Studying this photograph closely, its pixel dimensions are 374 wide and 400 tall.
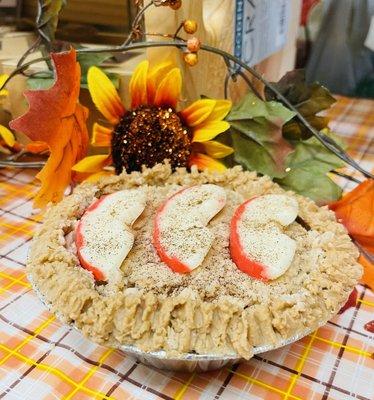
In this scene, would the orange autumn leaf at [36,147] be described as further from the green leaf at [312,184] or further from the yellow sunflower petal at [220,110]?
the green leaf at [312,184]

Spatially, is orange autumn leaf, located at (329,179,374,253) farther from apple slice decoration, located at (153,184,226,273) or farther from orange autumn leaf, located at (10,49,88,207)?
orange autumn leaf, located at (10,49,88,207)

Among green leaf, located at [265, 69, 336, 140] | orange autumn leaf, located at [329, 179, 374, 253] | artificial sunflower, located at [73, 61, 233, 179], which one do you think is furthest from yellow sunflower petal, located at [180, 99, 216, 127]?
orange autumn leaf, located at [329, 179, 374, 253]

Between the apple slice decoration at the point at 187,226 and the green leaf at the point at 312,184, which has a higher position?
the apple slice decoration at the point at 187,226

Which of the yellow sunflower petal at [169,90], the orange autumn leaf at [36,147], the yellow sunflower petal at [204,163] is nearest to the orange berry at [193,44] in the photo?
the yellow sunflower petal at [169,90]

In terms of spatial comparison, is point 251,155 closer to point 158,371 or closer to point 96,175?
point 96,175

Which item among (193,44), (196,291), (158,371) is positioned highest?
(193,44)

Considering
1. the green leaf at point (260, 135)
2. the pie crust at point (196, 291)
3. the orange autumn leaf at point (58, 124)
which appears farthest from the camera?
the green leaf at point (260, 135)

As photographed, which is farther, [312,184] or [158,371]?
[312,184]

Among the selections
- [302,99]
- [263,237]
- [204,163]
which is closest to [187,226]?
[263,237]
